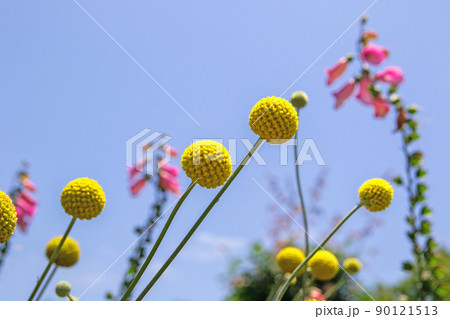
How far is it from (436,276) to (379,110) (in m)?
0.49

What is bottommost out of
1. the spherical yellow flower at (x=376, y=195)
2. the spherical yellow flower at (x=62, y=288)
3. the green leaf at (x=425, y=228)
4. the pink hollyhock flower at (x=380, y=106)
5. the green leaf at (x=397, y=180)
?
the green leaf at (x=425, y=228)

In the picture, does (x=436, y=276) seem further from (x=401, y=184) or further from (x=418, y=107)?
(x=418, y=107)

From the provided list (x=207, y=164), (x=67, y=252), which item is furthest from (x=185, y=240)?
(x=67, y=252)

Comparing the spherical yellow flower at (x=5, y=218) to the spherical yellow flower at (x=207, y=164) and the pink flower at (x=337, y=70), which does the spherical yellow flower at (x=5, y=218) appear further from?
the pink flower at (x=337, y=70)

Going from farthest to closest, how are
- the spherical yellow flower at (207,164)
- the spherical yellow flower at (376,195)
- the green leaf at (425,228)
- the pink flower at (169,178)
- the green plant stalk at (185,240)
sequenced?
1. the pink flower at (169,178)
2. the green leaf at (425,228)
3. the spherical yellow flower at (376,195)
4. the spherical yellow flower at (207,164)
5. the green plant stalk at (185,240)

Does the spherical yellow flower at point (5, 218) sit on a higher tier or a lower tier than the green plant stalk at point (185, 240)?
higher

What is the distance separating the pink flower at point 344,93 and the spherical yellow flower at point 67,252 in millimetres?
813

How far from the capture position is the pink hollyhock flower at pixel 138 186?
1559 mm

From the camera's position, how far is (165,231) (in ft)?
1.84

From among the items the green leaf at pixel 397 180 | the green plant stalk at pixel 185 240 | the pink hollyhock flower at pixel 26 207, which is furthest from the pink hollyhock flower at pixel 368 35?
the pink hollyhock flower at pixel 26 207

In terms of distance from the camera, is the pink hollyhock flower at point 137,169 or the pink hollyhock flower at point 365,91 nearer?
the pink hollyhock flower at point 365,91

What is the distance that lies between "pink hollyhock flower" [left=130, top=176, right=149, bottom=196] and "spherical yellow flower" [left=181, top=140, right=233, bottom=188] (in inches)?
35.0
